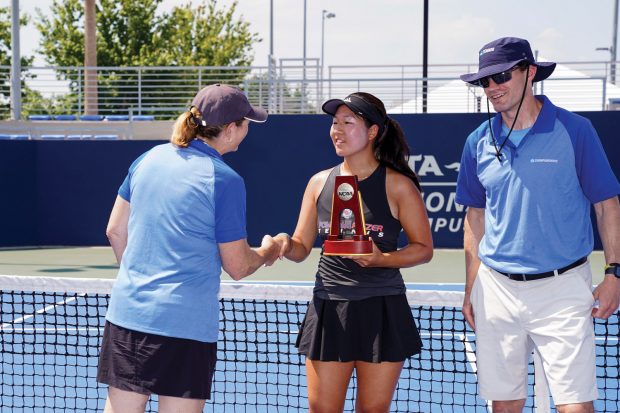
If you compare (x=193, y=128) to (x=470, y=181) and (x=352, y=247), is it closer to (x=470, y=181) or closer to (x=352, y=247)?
(x=352, y=247)

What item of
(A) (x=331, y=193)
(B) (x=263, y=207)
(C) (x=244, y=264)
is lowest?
(B) (x=263, y=207)

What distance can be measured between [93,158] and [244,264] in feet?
46.3

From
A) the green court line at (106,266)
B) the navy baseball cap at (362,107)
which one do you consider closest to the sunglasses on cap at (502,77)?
the navy baseball cap at (362,107)

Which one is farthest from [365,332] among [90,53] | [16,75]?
[90,53]

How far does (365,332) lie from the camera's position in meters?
3.57

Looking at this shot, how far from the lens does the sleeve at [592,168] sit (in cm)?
332

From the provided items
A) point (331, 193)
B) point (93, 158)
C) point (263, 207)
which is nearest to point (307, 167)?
point (263, 207)

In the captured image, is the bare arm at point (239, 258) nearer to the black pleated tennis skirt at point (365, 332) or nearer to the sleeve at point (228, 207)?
the sleeve at point (228, 207)

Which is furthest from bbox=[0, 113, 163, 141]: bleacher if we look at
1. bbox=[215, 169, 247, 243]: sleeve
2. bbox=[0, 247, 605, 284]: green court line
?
bbox=[215, 169, 247, 243]: sleeve

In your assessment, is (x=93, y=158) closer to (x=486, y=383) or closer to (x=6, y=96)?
(x=6, y=96)

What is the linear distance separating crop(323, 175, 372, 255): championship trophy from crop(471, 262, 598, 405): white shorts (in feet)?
1.80

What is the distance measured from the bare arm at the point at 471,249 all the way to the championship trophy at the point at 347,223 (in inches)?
20.4

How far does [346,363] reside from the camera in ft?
11.8

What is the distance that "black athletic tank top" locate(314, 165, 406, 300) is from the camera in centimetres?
360
